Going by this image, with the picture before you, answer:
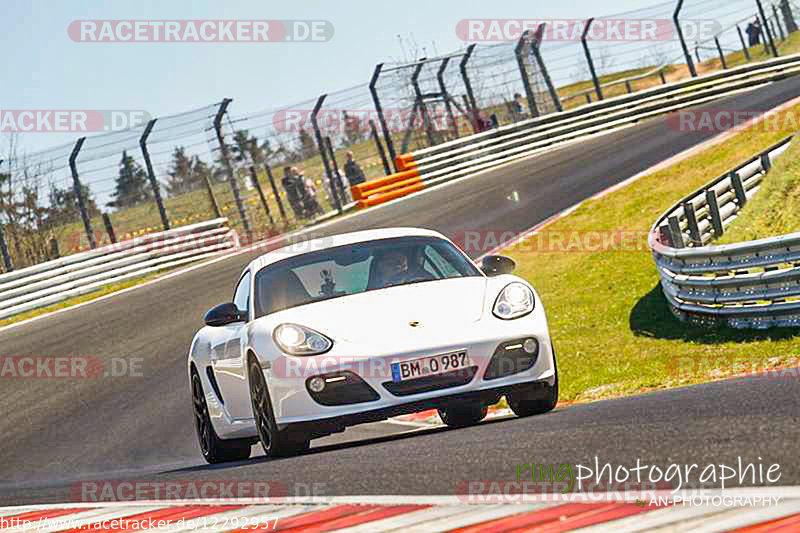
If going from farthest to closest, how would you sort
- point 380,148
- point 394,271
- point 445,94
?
point 445,94, point 380,148, point 394,271

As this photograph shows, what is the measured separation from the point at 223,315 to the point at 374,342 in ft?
4.30

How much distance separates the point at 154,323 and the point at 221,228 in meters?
7.63

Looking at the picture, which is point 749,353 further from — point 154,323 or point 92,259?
point 92,259

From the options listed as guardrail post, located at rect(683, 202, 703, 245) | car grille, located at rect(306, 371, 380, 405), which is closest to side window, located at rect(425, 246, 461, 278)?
car grille, located at rect(306, 371, 380, 405)

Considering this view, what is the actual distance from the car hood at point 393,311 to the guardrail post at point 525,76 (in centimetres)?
2333

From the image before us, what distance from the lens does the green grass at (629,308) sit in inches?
433

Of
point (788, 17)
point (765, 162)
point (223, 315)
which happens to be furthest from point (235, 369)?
point (788, 17)

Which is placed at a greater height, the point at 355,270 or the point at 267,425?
the point at 355,270

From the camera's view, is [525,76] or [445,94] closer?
[445,94]

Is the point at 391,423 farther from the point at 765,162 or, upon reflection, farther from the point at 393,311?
the point at 765,162

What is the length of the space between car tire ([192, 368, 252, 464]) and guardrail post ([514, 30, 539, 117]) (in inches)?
883

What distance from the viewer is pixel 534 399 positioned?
7574 millimetres

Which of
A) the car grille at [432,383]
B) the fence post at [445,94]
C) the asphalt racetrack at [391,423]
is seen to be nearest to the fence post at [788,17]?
the asphalt racetrack at [391,423]

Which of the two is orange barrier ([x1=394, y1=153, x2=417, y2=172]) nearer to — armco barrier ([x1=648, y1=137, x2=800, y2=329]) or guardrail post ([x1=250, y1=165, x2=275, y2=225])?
guardrail post ([x1=250, y1=165, x2=275, y2=225])
